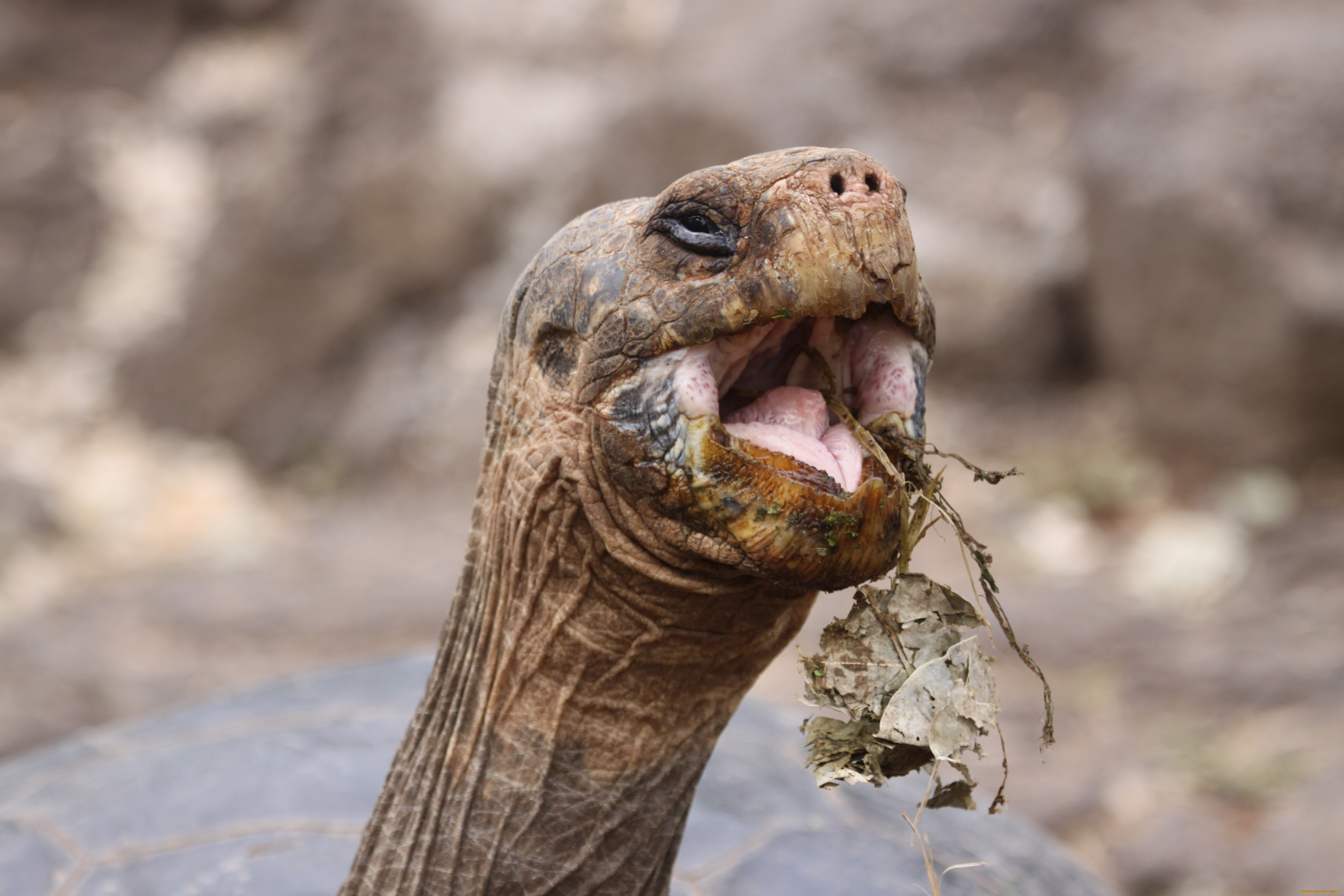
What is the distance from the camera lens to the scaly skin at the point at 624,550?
113cm

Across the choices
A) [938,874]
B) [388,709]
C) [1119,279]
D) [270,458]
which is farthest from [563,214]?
[938,874]

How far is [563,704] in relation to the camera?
4.40 feet

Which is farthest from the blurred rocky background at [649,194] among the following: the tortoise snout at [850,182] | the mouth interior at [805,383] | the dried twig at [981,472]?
the tortoise snout at [850,182]

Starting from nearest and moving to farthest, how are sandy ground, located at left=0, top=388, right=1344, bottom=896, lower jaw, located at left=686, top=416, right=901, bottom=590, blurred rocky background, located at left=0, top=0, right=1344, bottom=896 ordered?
lower jaw, located at left=686, top=416, right=901, bottom=590, sandy ground, located at left=0, top=388, right=1344, bottom=896, blurred rocky background, located at left=0, top=0, right=1344, bottom=896

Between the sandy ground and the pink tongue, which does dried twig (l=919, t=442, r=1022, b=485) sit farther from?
the sandy ground

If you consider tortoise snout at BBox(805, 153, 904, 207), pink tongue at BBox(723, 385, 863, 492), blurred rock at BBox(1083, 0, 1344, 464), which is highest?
blurred rock at BBox(1083, 0, 1344, 464)

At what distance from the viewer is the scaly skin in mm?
1133

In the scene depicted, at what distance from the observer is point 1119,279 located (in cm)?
592

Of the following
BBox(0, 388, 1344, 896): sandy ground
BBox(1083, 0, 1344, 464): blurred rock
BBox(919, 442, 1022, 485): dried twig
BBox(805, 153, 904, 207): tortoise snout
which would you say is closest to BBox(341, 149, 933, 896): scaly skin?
BBox(805, 153, 904, 207): tortoise snout

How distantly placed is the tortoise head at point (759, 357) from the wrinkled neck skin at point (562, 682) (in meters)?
0.07

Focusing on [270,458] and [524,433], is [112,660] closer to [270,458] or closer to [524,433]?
[270,458]

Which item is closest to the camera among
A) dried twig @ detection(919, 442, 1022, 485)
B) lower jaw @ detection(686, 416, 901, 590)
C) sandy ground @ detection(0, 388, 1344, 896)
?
lower jaw @ detection(686, 416, 901, 590)

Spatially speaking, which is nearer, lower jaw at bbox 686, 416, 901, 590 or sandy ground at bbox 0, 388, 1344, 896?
lower jaw at bbox 686, 416, 901, 590

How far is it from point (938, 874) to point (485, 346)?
6.00 metres
